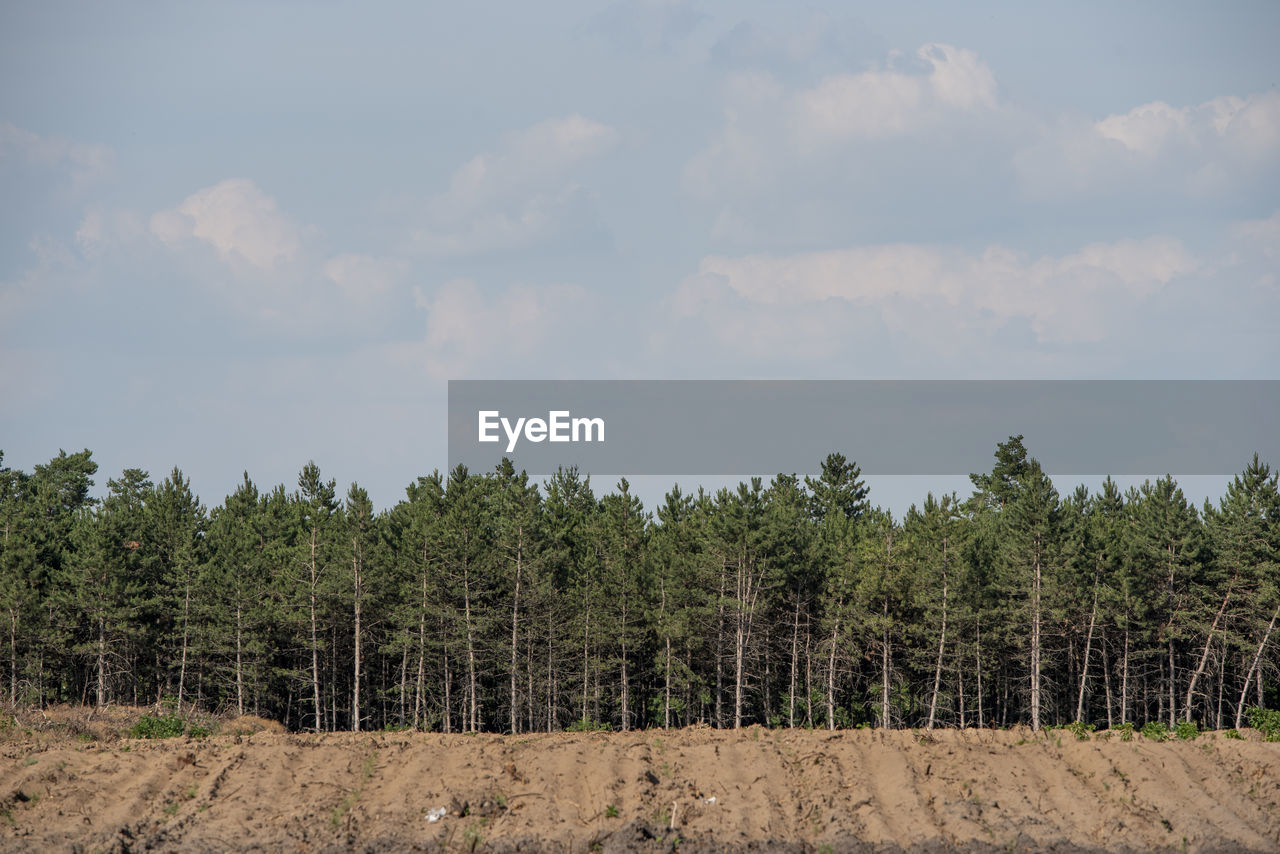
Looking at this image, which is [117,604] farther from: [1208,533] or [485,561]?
[1208,533]

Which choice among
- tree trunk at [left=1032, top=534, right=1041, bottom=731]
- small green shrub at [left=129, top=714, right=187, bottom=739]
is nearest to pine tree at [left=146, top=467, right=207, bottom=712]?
small green shrub at [left=129, top=714, right=187, bottom=739]

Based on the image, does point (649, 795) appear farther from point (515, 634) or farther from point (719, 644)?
point (719, 644)

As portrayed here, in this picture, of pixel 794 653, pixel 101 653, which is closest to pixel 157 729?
pixel 101 653

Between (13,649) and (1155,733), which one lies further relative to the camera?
(13,649)

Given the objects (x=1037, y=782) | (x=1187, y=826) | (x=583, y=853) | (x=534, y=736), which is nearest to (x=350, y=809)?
(x=583, y=853)

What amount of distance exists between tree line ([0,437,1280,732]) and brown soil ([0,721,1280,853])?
23.2 metres

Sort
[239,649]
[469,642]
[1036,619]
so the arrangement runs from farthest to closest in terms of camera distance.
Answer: [239,649]
[469,642]
[1036,619]

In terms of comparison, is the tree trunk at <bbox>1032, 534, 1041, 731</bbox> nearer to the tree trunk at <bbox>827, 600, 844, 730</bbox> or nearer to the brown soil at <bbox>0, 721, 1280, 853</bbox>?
the tree trunk at <bbox>827, 600, 844, 730</bbox>

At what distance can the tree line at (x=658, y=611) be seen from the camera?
57.8 meters

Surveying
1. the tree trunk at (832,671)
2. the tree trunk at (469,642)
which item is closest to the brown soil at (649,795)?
the tree trunk at (469,642)

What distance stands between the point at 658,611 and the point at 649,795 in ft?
100.0

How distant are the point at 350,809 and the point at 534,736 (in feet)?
28.3

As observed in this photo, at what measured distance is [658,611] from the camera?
199 ft

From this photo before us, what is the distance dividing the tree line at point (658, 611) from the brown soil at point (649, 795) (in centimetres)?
2320
